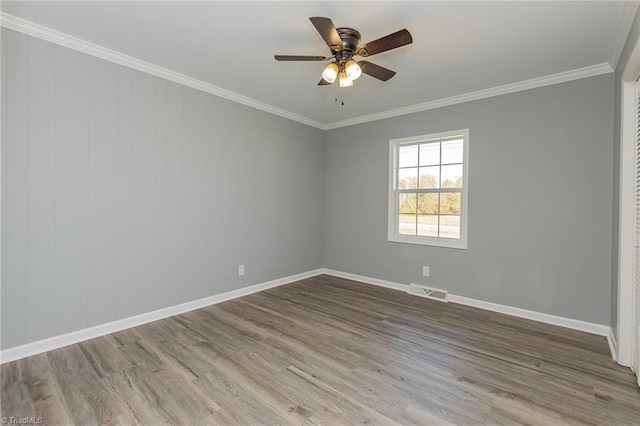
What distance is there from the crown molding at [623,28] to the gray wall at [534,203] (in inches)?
11.8

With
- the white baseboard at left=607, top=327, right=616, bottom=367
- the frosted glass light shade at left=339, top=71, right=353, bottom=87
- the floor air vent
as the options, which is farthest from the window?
Answer: the frosted glass light shade at left=339, top=71, right=353, bottom=87

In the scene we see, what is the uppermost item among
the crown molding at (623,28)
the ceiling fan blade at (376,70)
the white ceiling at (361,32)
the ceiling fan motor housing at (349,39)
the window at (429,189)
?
the white ceiling at (361,32)

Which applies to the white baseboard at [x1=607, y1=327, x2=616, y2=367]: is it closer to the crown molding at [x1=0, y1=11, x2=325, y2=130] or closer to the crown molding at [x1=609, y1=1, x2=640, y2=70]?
the crown molding at [x1=609, y1=1, x2=640, y2=70]

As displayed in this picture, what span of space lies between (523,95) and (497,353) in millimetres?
2778

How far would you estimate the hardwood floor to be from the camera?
1779 mm

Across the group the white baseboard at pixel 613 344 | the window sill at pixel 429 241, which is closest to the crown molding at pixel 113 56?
the window sill at pixel 429 241

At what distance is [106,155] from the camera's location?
277cm

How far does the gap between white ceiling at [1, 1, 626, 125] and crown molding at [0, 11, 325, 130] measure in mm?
59

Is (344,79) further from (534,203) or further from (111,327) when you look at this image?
(111,327)

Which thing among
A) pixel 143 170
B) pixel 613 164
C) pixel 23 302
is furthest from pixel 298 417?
pixel 613 164

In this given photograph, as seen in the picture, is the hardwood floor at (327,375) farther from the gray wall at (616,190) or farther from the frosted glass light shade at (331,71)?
the frosted glass light shade at (331,71)

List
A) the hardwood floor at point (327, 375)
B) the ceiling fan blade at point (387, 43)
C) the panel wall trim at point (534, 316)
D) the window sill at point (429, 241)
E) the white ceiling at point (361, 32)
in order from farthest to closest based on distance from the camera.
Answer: the window sill at point (429, 241) < the panel wall trim at point (534, 316) < the white ceiling at point (361, 32) < the ceiling fan blade at point (387, 43) < the hardwood floor at point (327, 375)

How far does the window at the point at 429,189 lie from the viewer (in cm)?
384

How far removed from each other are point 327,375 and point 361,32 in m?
2.70
